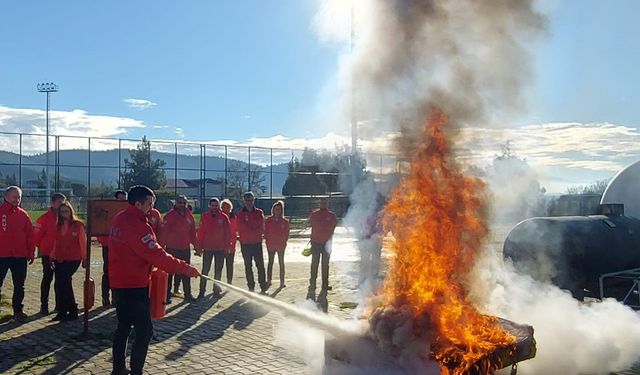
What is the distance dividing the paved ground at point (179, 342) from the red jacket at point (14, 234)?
109 cm

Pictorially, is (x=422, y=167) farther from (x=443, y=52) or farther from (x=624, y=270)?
(x=624, y=270)

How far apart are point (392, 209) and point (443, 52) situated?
1.88m

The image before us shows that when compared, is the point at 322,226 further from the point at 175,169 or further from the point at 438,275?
the point at 175,169

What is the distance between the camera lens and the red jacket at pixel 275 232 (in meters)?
13.0

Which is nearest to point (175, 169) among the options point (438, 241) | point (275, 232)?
point (275, 232)

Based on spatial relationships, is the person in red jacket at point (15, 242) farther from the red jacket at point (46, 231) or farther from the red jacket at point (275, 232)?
the red jacket at point (275, 232)

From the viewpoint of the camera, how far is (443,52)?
254 inches

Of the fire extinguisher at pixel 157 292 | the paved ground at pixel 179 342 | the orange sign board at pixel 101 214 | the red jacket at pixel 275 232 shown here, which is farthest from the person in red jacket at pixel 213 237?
the fire extinguisher at pixel 157 292

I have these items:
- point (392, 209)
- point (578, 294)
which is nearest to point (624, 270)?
point (578, 294)

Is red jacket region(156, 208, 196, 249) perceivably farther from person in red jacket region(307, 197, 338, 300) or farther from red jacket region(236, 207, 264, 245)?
person in red jacket region(307, 197, 338, 300)

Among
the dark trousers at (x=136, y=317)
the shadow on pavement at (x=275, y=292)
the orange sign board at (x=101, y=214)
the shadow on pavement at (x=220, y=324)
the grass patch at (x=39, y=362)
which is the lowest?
the shadow on pavement at (x=275, y=292)

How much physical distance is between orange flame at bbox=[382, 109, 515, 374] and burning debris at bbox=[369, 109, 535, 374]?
0.4 inches

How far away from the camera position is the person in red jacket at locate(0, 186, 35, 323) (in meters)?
8.82

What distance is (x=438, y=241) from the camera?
6.18 meters
